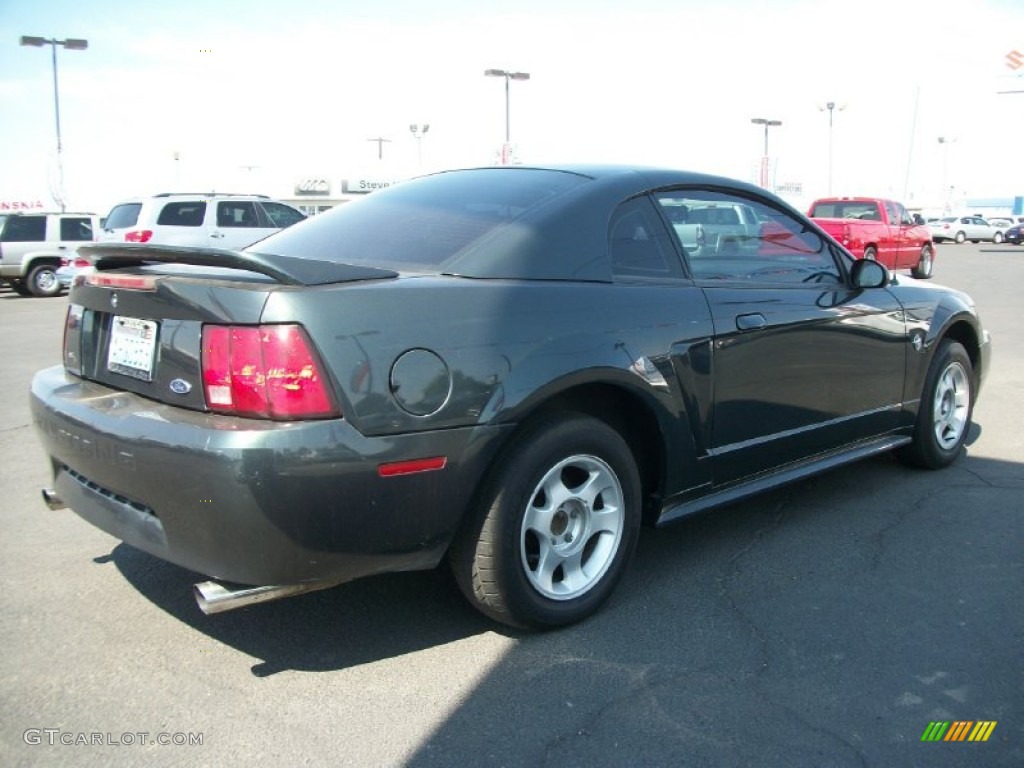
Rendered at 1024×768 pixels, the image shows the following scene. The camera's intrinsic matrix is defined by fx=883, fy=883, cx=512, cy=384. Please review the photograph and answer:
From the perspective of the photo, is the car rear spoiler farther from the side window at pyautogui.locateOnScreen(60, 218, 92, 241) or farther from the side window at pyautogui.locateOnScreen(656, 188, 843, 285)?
the side window at pyautogui.locateOnScreen(60, 218, 92, 241)

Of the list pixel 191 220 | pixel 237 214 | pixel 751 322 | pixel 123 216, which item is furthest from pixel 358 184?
pixel 751 322

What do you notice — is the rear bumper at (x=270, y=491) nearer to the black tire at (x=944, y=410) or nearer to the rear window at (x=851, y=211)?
the black tire at (x=944, y=410)

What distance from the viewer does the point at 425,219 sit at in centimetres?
334

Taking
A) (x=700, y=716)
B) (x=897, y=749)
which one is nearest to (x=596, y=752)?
(x=700, y=716)

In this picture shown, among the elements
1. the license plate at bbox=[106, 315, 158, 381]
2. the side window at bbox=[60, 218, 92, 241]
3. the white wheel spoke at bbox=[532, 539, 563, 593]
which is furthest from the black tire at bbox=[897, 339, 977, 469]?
the side window at bbox=[60, 218, 92, 241]

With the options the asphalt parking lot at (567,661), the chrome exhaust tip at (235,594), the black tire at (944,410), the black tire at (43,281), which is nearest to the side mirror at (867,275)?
the black tire at (944,410)

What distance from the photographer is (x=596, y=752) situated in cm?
233

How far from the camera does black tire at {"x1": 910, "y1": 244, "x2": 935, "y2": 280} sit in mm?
20156

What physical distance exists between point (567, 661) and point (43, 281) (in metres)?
18.6

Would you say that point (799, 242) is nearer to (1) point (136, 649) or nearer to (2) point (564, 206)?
(2) point (564, 206)

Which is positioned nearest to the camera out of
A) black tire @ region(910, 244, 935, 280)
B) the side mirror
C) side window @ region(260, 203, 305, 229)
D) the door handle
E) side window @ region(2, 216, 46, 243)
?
the door handle

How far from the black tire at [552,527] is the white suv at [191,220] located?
14.0 m

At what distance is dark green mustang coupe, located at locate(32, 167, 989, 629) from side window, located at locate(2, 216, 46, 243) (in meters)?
17.0

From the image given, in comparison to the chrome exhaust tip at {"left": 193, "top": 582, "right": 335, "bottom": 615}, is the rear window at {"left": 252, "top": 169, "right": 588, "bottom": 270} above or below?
above
